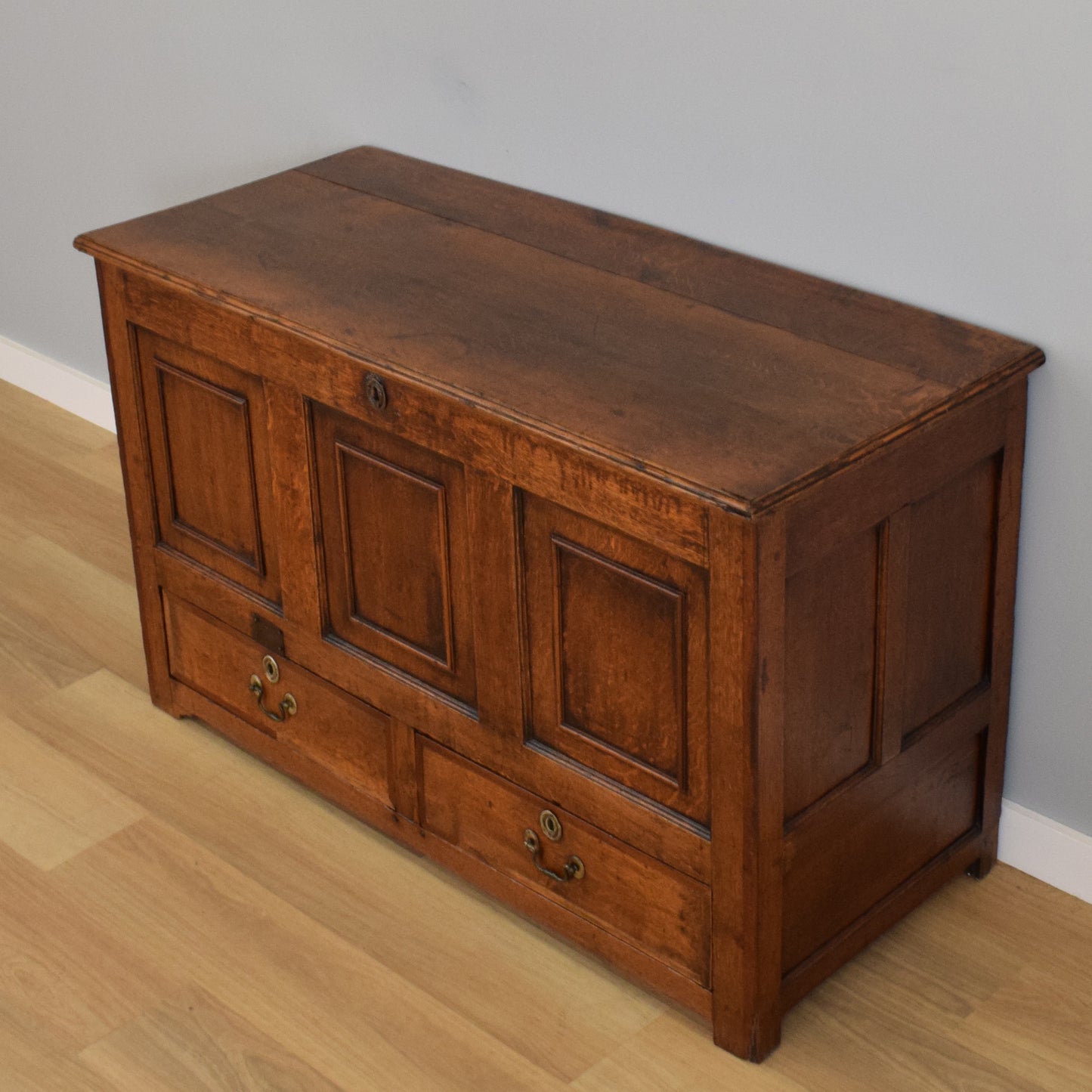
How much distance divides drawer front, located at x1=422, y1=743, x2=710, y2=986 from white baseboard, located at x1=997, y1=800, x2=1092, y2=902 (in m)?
0.56

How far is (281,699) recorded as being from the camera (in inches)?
101

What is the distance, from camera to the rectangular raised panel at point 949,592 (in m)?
2.08

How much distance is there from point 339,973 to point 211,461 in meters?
0.76

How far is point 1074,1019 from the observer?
216 centimetres

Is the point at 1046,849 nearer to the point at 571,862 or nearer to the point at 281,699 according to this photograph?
the point at 571,862

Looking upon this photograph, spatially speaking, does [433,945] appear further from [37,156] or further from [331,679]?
[37,156]

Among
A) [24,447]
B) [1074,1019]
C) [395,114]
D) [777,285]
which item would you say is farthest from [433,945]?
[24,447]

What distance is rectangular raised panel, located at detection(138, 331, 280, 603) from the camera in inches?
94.2

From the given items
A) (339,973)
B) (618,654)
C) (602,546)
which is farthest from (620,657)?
Answer: (339,973)

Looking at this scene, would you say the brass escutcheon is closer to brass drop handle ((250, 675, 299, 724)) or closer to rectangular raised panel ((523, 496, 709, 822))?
rectangular raised panel ((523, 496, 709, 822))

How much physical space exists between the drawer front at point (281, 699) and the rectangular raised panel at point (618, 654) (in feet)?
1.29

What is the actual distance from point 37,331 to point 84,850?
5.19ft

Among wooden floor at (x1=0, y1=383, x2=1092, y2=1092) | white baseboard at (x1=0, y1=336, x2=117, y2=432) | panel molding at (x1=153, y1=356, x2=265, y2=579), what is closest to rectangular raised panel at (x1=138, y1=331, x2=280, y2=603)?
panel molding at (x1=153, y1=356, x2=265, y2=579)

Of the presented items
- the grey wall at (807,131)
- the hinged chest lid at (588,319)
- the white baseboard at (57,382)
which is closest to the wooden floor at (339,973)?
the grey wall at (807,131)
